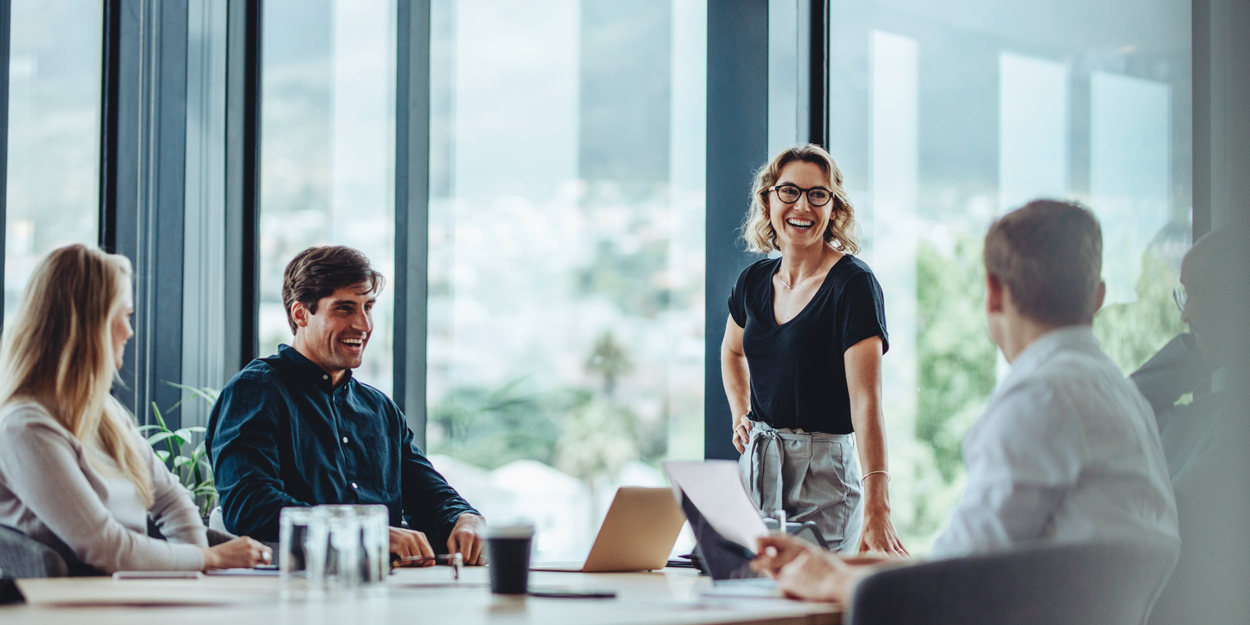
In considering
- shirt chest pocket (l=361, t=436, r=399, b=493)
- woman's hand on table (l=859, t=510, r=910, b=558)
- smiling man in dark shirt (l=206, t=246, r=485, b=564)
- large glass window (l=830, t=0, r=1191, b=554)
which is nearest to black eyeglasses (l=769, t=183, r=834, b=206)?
large glass window (l=830, t=0, r=1191, b=554)

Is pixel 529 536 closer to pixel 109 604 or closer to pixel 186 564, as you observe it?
pixel 109 604

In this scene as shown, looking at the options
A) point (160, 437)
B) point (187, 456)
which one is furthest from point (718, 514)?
point (187, 456)

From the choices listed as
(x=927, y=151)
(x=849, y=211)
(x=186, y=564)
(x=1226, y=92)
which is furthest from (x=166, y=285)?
(x=1226, y=92)

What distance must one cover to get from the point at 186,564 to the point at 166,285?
2130 millimetres

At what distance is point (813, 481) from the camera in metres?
2.48

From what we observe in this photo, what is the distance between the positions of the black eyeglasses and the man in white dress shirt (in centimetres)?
122

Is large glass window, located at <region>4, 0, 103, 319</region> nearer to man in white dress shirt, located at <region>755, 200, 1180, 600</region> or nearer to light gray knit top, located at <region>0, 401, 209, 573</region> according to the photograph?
light gray knit top, located at <region>0, 401, 209, 573</region>

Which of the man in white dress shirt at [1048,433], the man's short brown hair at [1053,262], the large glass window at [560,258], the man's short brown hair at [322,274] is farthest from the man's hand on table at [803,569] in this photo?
the large glass window at [560,258]

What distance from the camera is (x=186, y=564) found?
1802 millimetres

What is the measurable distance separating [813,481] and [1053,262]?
46.3 inches

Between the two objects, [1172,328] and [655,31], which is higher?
[655,31]

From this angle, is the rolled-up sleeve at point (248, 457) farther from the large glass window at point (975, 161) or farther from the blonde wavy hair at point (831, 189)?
the large glass window at point (975, 161)

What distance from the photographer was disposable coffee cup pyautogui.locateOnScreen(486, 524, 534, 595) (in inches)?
58.4

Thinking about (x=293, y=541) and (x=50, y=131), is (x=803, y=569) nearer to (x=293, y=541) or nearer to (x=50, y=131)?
(x=293, y=541)
